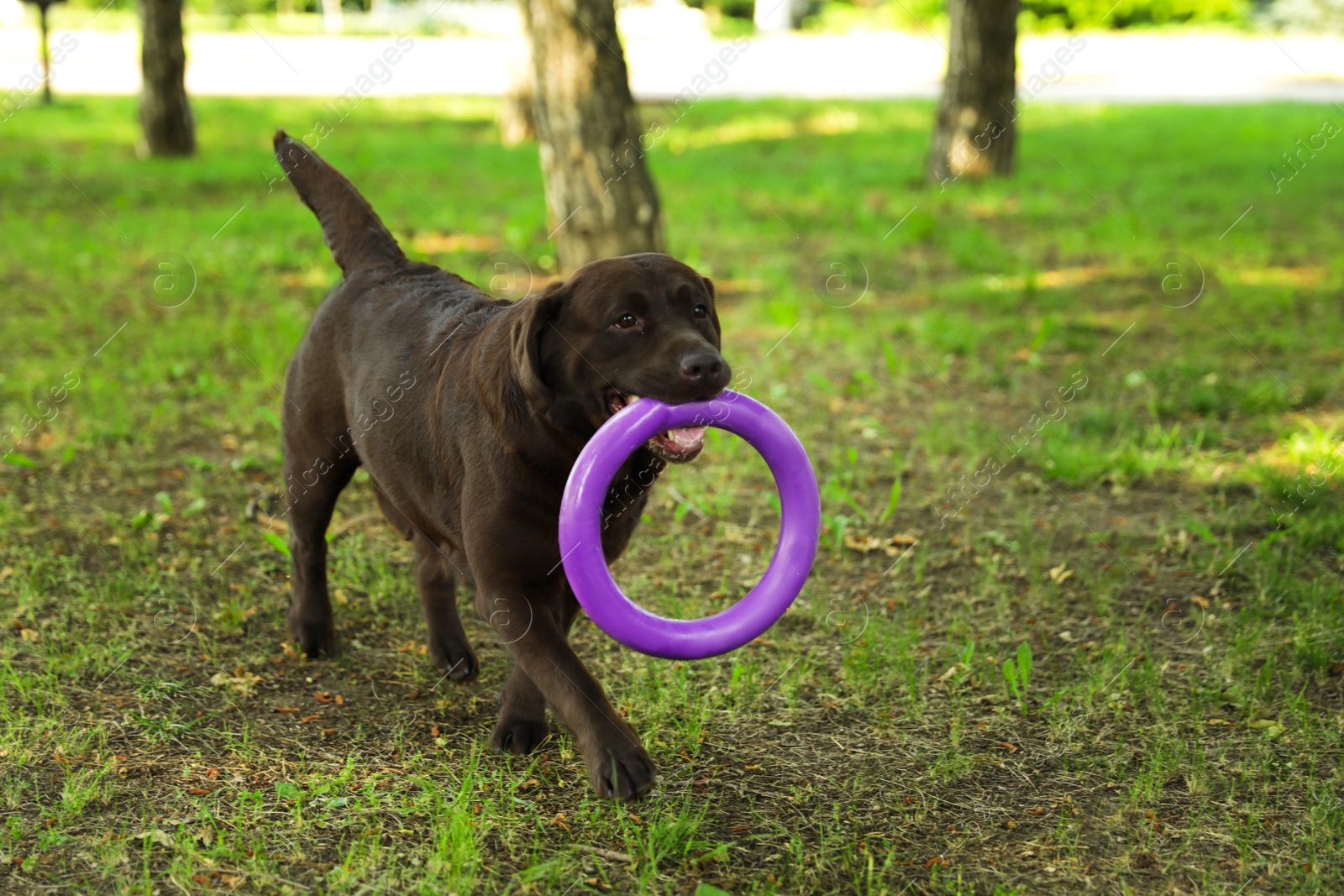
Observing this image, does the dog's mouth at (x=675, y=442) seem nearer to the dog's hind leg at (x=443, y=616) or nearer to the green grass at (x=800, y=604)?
the green grass at (x=800, y=604)

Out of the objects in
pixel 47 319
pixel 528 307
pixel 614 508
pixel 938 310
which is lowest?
pixel 938 310

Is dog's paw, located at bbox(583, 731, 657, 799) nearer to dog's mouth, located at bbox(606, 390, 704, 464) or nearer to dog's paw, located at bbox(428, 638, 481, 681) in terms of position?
dog's mouth, located at bbox(606, 390, 704, 464)

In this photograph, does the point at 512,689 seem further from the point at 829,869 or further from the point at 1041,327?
the point at 1041,327

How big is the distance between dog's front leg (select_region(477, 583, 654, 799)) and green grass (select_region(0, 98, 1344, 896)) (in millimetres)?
162

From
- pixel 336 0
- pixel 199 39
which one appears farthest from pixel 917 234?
pixel 336 0

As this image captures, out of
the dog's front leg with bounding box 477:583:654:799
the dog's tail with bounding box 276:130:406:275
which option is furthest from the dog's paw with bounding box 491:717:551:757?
the dog's tail with bounding box 276:130:406:275

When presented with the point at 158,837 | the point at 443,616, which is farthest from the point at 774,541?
the point at 158,837

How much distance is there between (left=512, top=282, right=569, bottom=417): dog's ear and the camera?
3119mm

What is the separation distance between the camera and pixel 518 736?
11.5 ft

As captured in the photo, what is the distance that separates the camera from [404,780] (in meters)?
3.30

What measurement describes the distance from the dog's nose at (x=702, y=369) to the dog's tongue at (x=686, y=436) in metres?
0.17

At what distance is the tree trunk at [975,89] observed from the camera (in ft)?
36.6

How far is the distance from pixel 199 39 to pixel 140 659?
26898 millimetres

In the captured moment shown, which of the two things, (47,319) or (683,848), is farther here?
(47,319)
